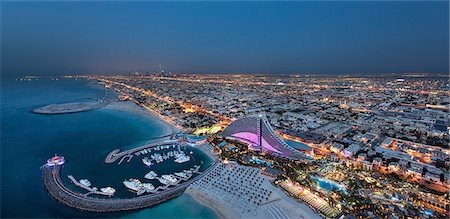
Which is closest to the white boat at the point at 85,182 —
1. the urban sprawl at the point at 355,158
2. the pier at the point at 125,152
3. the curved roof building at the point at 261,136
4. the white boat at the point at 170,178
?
the pier at the point at 125,152

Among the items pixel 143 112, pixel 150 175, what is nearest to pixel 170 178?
pixel 150 175

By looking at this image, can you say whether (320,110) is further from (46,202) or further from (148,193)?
(46,202)

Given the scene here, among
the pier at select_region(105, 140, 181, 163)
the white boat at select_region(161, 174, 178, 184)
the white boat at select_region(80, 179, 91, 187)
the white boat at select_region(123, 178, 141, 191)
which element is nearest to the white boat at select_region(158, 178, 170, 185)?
the white boat at select_region(161, 174, 178, 184)

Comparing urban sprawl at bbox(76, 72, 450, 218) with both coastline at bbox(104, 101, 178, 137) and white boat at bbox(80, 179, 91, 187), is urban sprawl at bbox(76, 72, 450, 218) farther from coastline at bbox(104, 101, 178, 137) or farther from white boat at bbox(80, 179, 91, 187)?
white boat at bbox(80, 179, 91, 187)

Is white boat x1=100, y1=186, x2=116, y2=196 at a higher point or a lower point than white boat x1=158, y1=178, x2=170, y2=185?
lower

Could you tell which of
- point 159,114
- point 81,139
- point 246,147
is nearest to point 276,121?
point 246,147

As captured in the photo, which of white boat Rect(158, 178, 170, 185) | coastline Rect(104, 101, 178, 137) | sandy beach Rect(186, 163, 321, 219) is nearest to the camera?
sandy beach Rect(186, 163, 321, 219)

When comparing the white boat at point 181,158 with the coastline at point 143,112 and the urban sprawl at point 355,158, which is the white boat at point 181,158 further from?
the coastline at point 143,112
